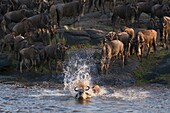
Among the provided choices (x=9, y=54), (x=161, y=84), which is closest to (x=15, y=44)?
(x=9, y=54)

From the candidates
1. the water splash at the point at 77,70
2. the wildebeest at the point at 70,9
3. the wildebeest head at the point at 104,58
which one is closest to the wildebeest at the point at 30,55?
the water splash at the point at 77,70

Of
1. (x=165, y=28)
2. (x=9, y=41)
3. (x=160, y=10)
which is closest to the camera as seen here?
(x=9, y=41)

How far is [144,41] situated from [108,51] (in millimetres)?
2402

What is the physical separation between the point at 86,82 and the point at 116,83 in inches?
87.4

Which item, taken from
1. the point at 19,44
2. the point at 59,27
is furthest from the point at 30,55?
the point at 59,27

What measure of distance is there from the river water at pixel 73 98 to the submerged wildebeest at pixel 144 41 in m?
2.27

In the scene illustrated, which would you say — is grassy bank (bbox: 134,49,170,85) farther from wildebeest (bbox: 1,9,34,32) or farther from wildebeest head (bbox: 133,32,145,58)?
wildebeest (bbox: 1,9,34,32)

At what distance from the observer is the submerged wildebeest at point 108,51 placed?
74.4 feet

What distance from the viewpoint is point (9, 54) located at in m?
25.7

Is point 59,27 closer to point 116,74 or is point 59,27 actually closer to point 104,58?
point 104,58

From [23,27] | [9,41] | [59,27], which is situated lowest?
[9,41]

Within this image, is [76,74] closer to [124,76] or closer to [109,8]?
[124,76]

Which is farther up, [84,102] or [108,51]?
[108,51]

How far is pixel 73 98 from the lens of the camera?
63.5 ft
